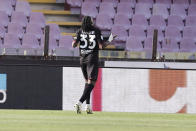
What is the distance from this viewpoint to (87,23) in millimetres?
A: 10305

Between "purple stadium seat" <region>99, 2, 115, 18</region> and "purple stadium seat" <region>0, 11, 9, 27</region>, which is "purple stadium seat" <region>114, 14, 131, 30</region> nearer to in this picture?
"purple stadium seat" <region>99, 2, 115, 18</region>

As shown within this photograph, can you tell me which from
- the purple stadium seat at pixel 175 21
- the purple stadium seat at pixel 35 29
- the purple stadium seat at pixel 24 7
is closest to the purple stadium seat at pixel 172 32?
the purple stadium seat at pixel 175 21

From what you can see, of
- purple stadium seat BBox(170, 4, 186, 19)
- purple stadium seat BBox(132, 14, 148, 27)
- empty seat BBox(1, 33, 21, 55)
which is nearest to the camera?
empty seat BBox(1, 33, 21, 55)

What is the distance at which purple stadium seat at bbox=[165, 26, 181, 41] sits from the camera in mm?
19859

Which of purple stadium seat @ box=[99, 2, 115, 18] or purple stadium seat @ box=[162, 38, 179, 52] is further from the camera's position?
purple stadium seat @ box=[99, 2, 115, 18]

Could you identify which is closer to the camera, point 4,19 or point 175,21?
point 4,19

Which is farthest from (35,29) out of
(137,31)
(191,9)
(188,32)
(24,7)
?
(191,9)

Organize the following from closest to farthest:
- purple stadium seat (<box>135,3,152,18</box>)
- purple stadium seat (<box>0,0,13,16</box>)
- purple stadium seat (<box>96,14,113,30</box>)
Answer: purple stadium seat (<box>0,0,13,16</box>), purple stadium seat (<box>96,14,113,30</box>), purple stadium seat (<box>135,3,152,18</box>)

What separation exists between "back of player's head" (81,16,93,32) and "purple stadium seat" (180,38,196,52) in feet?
30.0

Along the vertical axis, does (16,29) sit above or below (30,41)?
above

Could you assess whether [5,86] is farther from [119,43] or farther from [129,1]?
[129,1]

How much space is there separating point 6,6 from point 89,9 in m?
2.63

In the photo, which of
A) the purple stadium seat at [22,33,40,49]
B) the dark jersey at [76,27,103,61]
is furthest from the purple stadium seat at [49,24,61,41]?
the dark jersey at [76,27,103,61]

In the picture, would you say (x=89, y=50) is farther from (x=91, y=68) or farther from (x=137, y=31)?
(x=137, y=31)
